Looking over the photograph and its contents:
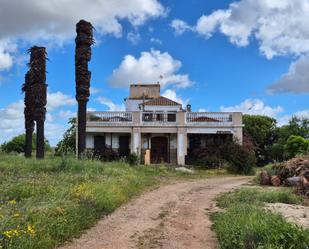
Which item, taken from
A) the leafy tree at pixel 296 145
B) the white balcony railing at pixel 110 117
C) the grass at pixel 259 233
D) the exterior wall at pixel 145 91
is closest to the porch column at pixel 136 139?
the white balcony railing at pixel 110 117

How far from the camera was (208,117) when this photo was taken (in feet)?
121

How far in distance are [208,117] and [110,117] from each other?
801cm

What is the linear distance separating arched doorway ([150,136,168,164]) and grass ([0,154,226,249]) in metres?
18.1

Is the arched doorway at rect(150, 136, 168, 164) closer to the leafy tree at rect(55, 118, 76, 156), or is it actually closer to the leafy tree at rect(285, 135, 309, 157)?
the leafy tree at rect(55, 118, 76, 156)

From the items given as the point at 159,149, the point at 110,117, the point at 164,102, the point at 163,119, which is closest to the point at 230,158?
the point at 159,149

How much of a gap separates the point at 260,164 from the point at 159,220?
141 ft

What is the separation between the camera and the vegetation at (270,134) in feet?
173

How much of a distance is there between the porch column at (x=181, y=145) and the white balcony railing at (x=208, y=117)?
1.11m

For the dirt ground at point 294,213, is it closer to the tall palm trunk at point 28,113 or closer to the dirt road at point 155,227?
the dirt road at point 155,227

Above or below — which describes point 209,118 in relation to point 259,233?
above

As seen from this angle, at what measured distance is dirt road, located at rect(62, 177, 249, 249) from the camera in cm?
893

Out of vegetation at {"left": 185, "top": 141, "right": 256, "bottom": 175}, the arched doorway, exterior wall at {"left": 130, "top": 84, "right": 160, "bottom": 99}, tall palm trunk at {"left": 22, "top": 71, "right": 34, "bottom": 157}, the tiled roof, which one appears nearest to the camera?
vegetation at {"left": 185, "top": 141, "right": 256, "bottom": 175}

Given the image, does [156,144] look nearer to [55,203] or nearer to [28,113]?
[28,113]

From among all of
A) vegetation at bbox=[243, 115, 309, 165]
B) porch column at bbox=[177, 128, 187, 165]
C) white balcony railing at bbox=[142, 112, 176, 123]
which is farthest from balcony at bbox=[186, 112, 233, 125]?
vegetation at bbox=[243, 115, 309, 165]
